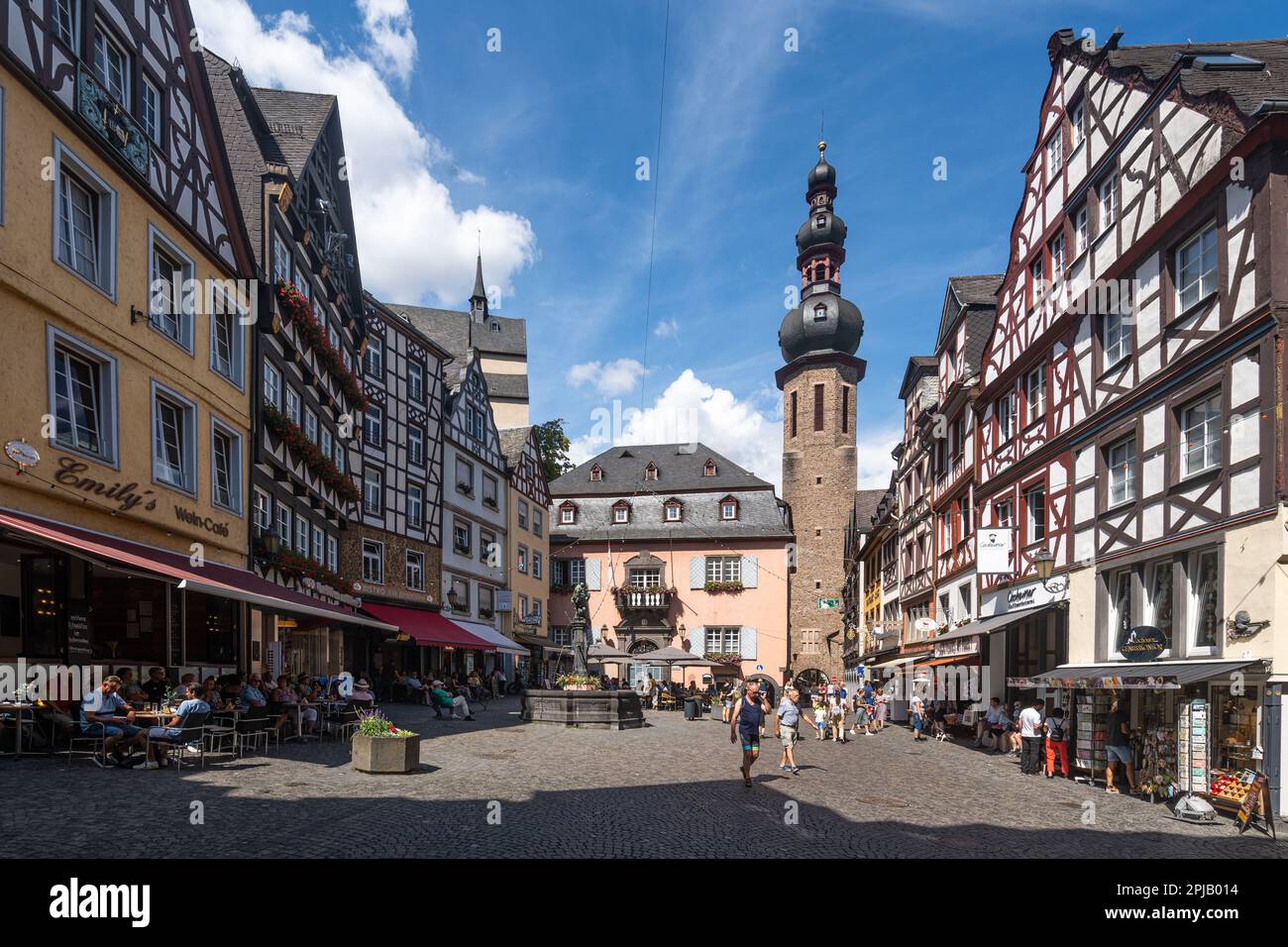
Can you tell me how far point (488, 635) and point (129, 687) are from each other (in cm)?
2400

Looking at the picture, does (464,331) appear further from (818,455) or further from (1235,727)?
(1235,727)

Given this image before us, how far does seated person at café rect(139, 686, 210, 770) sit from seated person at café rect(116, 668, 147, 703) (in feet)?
4.03

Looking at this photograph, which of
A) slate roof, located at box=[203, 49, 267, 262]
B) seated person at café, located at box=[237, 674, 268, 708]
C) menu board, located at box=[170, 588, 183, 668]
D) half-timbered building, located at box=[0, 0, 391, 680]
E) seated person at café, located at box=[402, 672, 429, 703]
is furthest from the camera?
seated person at café, located at box=[402, 672, 429, 703]

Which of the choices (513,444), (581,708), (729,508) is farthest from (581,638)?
(729,508)

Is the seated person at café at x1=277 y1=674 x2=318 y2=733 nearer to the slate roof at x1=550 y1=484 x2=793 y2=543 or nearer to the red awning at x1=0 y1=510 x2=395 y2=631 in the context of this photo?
the red awning at x1=0 y1=510 x2=395 y2=631

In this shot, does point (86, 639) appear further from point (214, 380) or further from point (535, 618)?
point (535, 618)

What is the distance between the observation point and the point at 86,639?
45.8 ft

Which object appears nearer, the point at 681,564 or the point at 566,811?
the point at 566,811

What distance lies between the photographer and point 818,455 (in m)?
56.1

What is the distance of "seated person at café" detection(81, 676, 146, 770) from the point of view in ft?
40.0

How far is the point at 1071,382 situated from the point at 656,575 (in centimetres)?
3574

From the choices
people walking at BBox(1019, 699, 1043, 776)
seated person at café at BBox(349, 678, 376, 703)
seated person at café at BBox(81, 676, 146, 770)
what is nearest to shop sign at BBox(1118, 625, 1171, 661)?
people walking at BBox(1019, 699, 1043, 776)

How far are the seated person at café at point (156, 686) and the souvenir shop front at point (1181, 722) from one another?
49.2 ft

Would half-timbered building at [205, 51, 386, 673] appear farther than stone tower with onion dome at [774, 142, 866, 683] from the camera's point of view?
No
